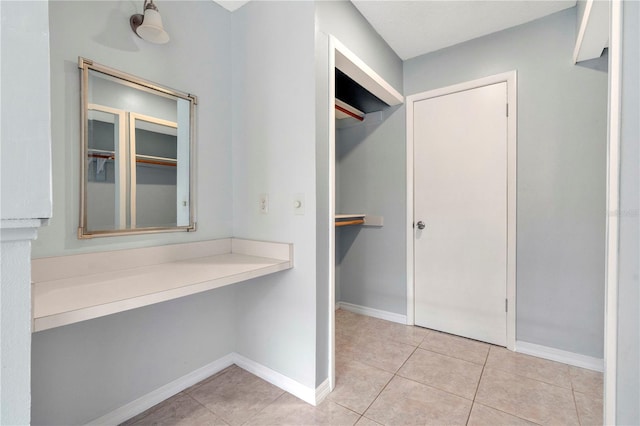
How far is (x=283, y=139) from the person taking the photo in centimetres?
174

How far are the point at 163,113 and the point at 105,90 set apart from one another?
0.95 ft

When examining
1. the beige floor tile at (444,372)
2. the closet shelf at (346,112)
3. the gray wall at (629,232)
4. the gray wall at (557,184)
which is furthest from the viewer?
the closet shelf at (346,112)

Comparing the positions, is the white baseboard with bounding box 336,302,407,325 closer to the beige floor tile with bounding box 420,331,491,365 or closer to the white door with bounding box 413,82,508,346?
the white door with bounding box 413,82,508,346

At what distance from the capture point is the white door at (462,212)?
2.25m

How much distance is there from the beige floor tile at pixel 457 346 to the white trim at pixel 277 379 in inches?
42.8

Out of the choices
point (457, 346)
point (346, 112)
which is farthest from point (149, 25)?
point (457, 346)

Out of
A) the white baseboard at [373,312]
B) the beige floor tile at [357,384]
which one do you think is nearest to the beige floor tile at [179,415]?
the beige floor tile at [357,384]

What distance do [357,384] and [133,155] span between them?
6.17 feet

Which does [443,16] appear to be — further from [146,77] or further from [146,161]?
[146,161]

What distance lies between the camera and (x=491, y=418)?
151cm

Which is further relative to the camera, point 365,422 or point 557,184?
point 557,184

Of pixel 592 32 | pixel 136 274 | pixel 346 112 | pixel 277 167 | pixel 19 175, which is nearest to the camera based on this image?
pixel 19 175

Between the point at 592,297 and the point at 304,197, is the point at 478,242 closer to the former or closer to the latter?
the point at 592,297

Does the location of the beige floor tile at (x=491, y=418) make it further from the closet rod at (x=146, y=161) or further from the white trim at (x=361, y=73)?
the closet rod at (x=146, y=161)
